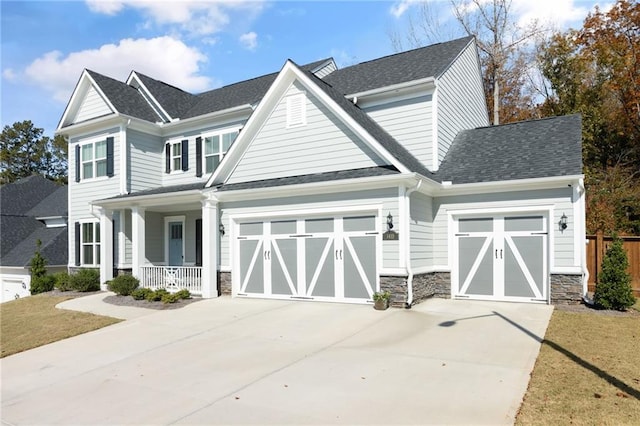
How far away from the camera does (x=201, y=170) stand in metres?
17.5

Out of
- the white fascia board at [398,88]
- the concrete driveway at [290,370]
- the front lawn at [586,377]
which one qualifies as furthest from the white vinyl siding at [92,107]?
the front lawn at [586,377]

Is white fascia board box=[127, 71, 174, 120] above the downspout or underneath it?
above

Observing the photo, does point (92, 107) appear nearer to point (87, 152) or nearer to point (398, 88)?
point (87, 152)

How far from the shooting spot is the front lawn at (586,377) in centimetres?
486

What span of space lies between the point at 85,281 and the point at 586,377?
52.2ft

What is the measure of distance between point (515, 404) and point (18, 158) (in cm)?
5457

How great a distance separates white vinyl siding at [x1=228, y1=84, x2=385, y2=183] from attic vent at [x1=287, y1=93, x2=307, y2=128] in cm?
12

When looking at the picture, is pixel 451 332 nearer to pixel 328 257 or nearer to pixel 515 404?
pixel 515 404

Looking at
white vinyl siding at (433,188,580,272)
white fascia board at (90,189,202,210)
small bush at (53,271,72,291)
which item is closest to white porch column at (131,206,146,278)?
white fascia board at (90,189,202,210)

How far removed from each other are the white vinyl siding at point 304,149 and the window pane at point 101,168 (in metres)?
6.71

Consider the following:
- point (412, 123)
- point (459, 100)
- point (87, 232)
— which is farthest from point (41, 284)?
point (459, 100)

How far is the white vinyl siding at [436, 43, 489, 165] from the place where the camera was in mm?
14124

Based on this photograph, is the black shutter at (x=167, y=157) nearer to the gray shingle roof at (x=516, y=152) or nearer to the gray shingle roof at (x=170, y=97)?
the gray shingle roof at (x=170, y=97)

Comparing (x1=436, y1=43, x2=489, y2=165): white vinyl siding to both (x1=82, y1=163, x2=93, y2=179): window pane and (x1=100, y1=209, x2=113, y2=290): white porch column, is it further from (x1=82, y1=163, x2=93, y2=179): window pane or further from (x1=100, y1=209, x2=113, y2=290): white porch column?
(x1=82, y1=163, x2=93, y2=179): window pane
